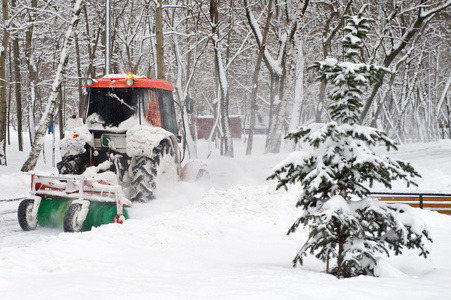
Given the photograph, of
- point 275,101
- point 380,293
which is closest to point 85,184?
point 380,293

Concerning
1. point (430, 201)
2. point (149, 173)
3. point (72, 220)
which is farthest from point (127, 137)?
point (430, 201)

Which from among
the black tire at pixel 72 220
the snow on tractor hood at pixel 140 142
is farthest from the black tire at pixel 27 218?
the snow on tractor hood at pixel 140 142

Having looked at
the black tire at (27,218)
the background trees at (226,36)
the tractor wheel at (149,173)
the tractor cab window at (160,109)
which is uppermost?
the background trees at (226,36)

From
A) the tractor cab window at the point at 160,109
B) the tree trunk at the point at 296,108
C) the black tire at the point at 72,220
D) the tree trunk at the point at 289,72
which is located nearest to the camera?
the black tire at the point at 72,220

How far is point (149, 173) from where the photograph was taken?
30.7 feet

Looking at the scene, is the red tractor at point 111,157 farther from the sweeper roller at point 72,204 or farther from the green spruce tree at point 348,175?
the green spruce tree at point 348,175

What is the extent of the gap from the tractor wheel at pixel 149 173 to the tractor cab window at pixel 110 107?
3.20 feet

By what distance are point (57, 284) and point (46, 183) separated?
15.2 ft

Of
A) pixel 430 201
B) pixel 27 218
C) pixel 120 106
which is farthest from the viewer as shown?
pixel 430 201

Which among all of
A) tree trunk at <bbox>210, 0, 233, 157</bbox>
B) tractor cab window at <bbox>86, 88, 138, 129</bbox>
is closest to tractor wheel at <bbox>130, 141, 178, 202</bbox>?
tractor cab window at <bbox>86, 88, 138, 129</bbox>

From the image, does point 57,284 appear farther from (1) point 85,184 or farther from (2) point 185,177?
(2) point 185,177

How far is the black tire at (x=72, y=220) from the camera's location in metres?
8.12

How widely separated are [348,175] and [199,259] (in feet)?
7.57

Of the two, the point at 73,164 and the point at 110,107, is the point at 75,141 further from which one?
the point at 110,107
